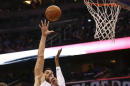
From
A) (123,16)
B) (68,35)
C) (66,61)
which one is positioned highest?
(123,16)

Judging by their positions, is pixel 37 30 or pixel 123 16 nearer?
pixel 123 16

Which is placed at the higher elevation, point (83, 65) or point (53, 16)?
point (53, 16)

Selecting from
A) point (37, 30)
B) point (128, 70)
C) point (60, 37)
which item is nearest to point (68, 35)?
point (60, 37)

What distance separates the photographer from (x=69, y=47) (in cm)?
1061

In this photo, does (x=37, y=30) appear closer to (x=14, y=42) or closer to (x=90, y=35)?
(x=14, y=42)

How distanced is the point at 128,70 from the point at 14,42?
210 inches

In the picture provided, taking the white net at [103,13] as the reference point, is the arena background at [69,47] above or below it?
below

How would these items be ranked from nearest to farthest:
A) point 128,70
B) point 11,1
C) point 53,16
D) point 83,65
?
1. point 53,16
2. point 128,70
3. point 83,65
4. point 11,1

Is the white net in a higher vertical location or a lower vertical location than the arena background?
higher

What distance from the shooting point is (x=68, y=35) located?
1145 cm

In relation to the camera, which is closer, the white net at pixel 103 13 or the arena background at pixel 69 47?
the white net at pixel 103 13

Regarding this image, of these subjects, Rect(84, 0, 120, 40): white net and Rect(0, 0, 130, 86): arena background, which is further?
Rect(0, 0, 130, 86): arena background

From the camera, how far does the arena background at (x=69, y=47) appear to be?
386 inches

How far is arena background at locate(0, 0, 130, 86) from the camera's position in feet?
32.2
